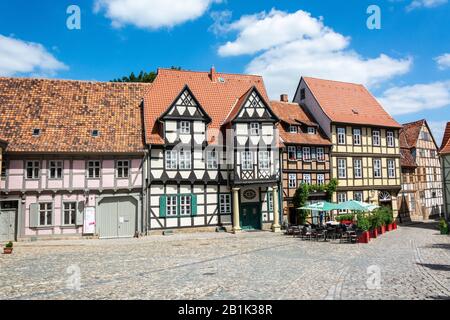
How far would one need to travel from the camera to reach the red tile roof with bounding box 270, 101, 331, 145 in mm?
30094

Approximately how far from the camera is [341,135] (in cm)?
3231

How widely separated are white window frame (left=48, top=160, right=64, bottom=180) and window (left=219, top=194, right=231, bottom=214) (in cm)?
1069

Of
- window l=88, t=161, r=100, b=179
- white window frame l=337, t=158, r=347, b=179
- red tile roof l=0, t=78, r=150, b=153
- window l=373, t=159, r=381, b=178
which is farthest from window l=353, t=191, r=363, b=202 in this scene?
window l=88, t=161, r=100, b=179

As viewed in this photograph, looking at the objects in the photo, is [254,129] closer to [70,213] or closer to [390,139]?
[70,213]

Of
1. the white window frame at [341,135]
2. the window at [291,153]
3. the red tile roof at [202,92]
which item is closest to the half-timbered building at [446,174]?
the white window frame at [341,135]

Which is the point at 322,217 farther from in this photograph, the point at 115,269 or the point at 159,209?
the point at 115,269

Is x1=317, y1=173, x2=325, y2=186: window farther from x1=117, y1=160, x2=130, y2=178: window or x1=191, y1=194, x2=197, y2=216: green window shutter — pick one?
x1=117, y1=160, x2=130, y2=178: window

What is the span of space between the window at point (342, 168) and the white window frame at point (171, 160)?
14666 mm

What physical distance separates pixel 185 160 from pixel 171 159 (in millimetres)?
980

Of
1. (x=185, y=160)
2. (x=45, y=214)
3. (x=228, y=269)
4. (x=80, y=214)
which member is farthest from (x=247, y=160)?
(x=228, y=269)

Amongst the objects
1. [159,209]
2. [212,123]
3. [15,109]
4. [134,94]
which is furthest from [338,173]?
[15,109]

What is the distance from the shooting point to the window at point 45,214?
2298 cm
